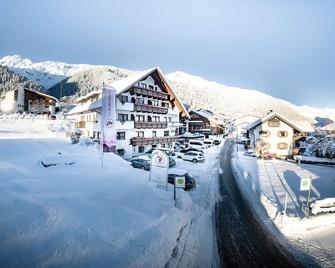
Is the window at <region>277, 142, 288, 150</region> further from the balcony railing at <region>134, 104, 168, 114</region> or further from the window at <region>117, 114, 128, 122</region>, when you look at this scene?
the window at <region>117, 114, 128, 122</region>

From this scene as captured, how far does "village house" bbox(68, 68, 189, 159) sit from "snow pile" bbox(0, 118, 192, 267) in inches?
679

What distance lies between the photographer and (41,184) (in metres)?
13.2

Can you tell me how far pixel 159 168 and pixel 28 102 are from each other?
232 ft

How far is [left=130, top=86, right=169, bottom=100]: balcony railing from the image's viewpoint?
Result: 37312 mm

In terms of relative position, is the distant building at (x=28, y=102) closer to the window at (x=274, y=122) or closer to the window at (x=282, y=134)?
the window at (x=274, y=122)

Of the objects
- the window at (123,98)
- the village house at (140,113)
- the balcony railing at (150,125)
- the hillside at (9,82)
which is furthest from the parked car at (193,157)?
the hillside at (9,82)

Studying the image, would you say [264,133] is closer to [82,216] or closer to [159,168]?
[159,168]

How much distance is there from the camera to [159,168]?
58.3ft

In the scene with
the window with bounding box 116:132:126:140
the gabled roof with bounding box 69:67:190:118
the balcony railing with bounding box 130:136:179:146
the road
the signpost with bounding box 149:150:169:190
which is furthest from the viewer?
the balcony railing with bounding box 130:136:179:146

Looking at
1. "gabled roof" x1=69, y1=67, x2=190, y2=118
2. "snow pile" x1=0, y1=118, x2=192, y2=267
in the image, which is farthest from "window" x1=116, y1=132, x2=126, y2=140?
"snow pile" x1=0, y1=118, x2=192, y2=267

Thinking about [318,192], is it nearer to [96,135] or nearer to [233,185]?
[233,185]

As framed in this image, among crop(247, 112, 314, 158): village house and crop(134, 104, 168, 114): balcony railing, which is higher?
crop(134, 104, 168, 114): balcony railing

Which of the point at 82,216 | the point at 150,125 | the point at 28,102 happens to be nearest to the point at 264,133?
the point at 150,125

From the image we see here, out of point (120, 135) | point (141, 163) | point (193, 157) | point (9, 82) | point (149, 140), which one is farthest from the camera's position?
point (9, 82)
